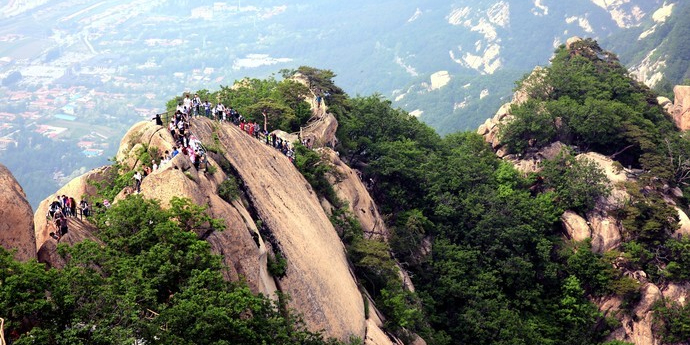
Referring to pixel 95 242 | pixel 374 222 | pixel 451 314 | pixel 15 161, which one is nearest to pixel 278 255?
pixel 95 242

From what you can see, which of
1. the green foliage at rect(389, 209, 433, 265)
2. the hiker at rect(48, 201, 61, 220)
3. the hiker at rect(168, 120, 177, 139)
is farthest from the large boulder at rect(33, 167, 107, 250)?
the green foliage at rect(389, 209, 433, 265)

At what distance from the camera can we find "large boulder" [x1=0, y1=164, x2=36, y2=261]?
20875 millimetres

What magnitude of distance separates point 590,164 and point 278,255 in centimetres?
2880

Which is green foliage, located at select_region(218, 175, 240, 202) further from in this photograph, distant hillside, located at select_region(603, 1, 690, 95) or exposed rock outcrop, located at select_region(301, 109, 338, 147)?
distant hillside, located at select_region(603, 1, 690, 95)

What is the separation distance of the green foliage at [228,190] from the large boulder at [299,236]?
1644 mm

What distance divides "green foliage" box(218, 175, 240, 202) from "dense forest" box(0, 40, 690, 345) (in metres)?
2.57

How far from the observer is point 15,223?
21.2 m

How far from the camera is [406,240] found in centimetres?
4100

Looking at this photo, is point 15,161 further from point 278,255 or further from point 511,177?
point 278,255

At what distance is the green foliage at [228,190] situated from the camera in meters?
26.9

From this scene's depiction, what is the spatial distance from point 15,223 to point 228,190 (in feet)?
25.4

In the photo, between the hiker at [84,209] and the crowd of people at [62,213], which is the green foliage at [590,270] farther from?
the hiker at [84,209]

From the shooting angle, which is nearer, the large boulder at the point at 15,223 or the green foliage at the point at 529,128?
the large boulder at the point at 15,223

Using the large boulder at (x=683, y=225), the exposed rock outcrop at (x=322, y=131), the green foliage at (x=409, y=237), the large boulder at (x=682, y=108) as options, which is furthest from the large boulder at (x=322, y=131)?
the large boulder at (x=682, y=108)
